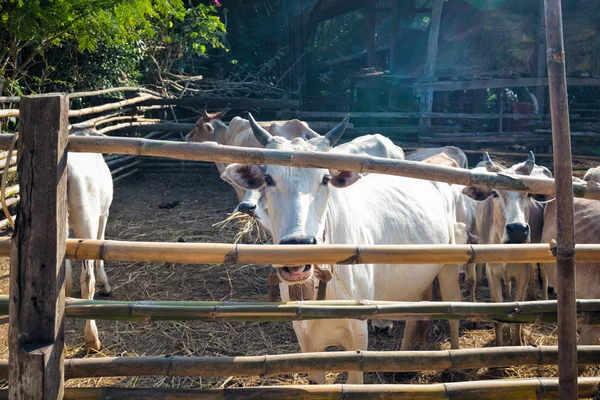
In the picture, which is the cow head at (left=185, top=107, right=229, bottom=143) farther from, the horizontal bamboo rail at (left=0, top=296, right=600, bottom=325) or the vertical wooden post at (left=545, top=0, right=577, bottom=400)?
the vertical wooden post at (left=545, top=0, right=577, bottom=400)

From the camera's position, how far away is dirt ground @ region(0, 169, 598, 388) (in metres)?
4.55

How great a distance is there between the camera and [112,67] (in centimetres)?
1170

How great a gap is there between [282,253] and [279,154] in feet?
1.45

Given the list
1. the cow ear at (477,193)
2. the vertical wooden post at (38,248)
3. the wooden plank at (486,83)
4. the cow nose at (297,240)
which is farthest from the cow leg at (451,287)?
the wooden plank at (486,83)

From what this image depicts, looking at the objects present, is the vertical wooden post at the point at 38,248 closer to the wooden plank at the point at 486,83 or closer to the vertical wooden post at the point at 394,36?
the wooden plank at the point at 486,83

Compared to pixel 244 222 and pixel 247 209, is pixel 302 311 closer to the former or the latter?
pixel 247 209

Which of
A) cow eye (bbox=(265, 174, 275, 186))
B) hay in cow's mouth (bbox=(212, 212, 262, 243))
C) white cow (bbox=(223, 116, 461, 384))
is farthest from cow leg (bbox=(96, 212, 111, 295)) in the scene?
cow eye (bbox=(265, 174, 275, 186))

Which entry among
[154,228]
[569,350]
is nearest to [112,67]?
[154,228]

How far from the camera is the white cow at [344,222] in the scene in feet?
10.9

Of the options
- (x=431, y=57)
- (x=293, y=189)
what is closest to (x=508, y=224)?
(x=293, y=189)

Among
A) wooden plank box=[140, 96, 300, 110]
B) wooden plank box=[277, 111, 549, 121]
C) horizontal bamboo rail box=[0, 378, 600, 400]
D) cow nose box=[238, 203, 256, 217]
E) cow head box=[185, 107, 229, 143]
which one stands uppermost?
wooden plank box=[140, 96, 300, 110]

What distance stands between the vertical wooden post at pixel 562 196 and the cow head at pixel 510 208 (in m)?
2.61

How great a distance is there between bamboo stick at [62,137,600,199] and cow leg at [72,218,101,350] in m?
2.53

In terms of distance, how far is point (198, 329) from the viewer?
5.41 metres
